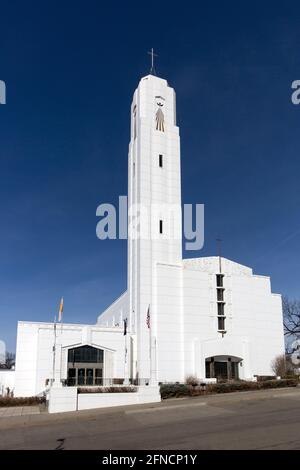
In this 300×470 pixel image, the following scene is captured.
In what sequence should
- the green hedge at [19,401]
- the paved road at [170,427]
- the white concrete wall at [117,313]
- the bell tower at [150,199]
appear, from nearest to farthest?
1. the paved road at [170,427]
2. the green hedge at [19,401]
3. the bell tower at [150,199]
4. the white concrete wall at [117,313]

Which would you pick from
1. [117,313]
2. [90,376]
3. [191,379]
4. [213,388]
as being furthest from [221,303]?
[117,313]

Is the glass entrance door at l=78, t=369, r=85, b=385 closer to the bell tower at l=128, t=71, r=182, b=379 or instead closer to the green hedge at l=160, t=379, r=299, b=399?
the bell tower at l=128, t=71, r=182, b=379

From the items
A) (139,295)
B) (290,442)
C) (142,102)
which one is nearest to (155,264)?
(139,295)

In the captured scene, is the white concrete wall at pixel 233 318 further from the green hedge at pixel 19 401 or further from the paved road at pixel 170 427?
the paved road at pixel 170 427

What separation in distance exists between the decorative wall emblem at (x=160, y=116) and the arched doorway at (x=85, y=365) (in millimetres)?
27828

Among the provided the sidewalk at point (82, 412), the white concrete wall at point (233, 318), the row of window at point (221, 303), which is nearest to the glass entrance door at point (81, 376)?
the white concrete wall at point (233, 318)

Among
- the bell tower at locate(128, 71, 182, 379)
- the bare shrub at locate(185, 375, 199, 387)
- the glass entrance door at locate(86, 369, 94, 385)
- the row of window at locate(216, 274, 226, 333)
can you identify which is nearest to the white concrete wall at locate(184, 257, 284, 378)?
the row of window at locate(216, 274, 226, 333)

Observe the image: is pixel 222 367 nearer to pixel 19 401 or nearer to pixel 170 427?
pixel 19 401

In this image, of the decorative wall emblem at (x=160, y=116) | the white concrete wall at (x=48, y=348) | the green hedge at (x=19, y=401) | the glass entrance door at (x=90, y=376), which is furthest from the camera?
the decorative wall emblem at (x=160, y=116)

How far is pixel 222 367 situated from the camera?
50000 millimetres

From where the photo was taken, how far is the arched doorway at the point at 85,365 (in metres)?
46.8

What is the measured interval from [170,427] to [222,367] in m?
32.5
